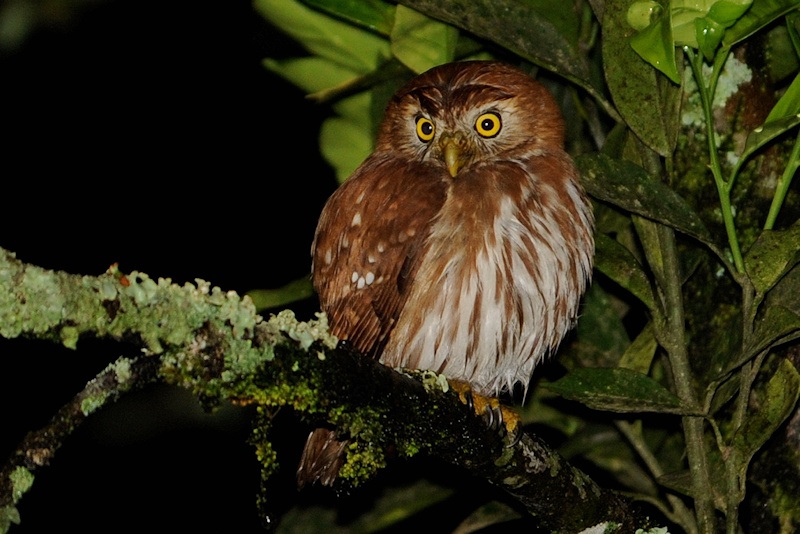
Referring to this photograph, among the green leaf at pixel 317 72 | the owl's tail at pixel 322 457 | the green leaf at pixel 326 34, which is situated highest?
the green leaf at pixel 326 34

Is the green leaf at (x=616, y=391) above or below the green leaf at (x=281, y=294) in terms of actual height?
above

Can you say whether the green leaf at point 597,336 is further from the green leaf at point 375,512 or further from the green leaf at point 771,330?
the green leaf at point 771,330

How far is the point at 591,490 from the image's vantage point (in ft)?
8.42

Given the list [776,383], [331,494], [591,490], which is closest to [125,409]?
[331,494]

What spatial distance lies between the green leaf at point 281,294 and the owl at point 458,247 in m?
0.06

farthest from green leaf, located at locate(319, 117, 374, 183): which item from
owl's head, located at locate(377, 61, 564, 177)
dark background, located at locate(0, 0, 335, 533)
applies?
dark background, located at locate(0, 0, 335, 533)

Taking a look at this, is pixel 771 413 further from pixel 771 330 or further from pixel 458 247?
pixel 458 247

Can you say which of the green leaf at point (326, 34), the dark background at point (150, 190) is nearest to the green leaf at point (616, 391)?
the green leaf at point (326, 34)

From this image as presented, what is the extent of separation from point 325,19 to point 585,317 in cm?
139

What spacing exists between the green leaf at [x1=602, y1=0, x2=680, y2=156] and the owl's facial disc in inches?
21.7

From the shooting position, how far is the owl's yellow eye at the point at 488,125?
3293 mm

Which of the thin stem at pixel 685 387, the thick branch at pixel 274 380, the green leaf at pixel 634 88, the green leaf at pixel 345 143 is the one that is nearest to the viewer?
the thick branch at pixel 274 380

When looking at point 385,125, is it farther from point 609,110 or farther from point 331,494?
point 331,494

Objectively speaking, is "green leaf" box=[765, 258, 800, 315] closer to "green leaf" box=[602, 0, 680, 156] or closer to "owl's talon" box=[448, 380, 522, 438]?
"green leaf" box=[602, 0, 680, 156]
